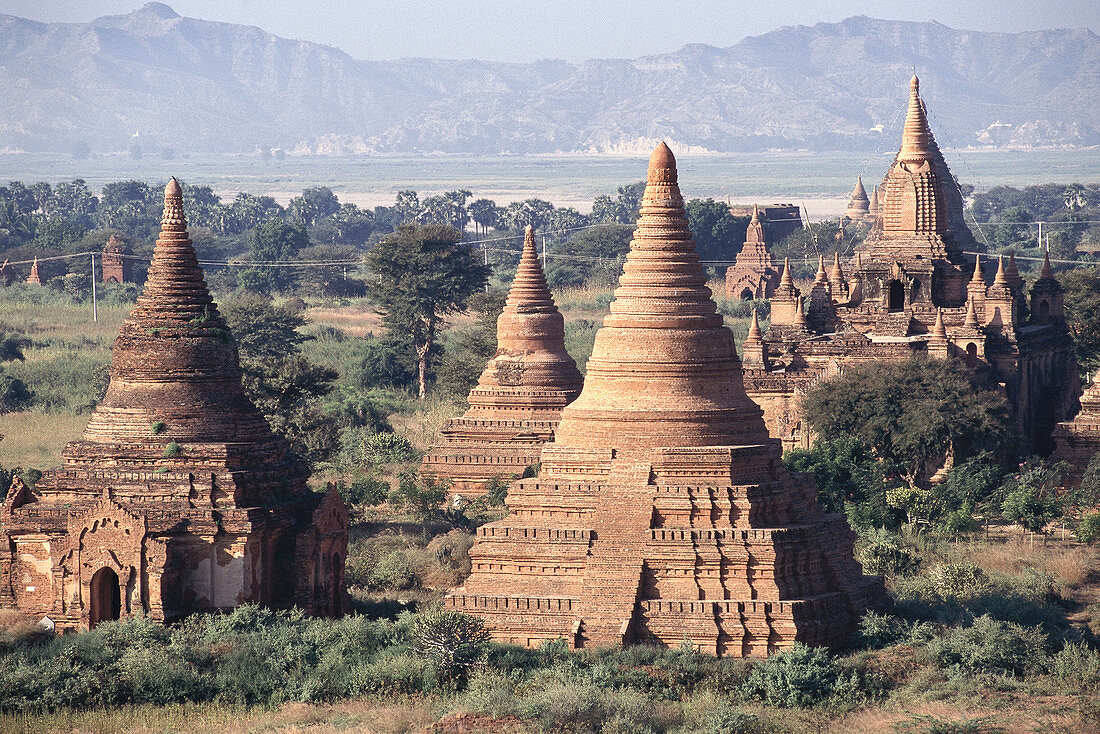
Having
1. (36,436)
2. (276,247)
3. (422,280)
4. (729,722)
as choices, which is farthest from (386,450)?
(276,247)

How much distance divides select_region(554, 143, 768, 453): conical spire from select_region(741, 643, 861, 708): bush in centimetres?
402

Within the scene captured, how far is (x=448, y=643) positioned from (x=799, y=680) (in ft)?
15.4

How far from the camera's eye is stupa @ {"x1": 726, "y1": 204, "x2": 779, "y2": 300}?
105 meters

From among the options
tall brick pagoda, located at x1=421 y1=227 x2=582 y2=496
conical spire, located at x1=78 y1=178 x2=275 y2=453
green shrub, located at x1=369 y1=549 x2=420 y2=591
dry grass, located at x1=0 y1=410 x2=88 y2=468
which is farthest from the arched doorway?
conical spire, located at x1=78 y1=178 x2=275 y2=453

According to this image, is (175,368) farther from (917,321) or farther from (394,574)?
(917,321)

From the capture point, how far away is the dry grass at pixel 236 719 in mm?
24156

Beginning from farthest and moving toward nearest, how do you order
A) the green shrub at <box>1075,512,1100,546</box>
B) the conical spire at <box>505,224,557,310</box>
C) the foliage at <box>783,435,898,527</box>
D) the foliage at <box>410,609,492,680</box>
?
the conical spire at <box>505,224,557,310</box> → the foliage at <box>783,435,898,527</box> → the green shrub at <box>1075,512,1100,546</box> → the foliage at <box>410,609,492,680</box>

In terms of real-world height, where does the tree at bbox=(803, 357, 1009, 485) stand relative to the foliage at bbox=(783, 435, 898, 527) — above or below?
above

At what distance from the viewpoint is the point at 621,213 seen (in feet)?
600

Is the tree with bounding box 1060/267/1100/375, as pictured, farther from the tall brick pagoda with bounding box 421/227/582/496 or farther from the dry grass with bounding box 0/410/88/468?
the dry grass with bounding box 0/410/88/468

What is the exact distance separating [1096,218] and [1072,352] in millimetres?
117834

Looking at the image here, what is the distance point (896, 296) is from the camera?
5569 cm

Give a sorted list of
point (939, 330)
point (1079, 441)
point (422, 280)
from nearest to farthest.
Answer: point (1079, 441), point (939, 330), point (422, 280)

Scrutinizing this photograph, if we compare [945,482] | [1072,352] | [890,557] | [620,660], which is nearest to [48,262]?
[1072,352]
